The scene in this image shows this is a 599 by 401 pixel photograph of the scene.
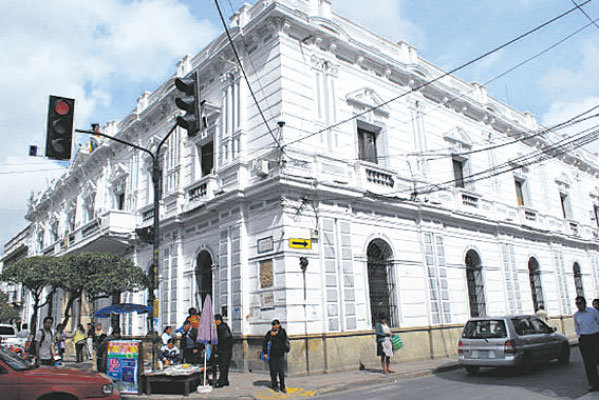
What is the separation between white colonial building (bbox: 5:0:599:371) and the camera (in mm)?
14203

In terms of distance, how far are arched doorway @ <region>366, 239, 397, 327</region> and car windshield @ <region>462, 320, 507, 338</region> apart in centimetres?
375

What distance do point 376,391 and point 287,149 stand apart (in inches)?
282

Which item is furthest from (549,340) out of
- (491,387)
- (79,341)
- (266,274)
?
(79,341)

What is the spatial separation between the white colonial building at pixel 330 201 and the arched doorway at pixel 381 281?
0.18 feet

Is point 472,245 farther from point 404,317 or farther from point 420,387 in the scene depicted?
point 420,387

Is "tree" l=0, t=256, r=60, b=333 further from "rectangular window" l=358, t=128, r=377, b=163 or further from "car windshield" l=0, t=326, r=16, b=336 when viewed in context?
"rectangular window" l=358, t=128, r=377, b=163

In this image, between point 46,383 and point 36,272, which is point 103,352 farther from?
point 36,272

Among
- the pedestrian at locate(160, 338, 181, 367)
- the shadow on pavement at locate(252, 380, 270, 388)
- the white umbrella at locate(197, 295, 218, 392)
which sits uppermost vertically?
the white umbrella at locate(197, 295, 218, 392)

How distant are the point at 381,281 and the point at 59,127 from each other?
11449mm

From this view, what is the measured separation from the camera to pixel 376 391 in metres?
10.6

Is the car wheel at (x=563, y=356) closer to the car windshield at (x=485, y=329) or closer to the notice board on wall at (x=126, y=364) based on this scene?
the car windshield at (x=485, y=329)

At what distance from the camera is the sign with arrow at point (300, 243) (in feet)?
45.0

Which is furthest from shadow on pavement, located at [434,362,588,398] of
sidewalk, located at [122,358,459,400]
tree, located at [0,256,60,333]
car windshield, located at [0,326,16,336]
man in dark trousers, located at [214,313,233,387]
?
car windshield, located at [0,326,16,336]

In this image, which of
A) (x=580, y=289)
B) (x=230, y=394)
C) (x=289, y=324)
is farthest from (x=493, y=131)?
(x=230, y=394)
